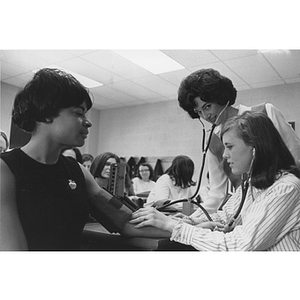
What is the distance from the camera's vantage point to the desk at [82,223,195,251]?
104 cm

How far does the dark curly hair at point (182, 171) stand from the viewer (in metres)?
1.30

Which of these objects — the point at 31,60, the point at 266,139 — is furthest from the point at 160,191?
the point at 31,60

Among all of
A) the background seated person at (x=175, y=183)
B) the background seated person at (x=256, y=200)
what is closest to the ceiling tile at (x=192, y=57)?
the background seated person at (x=256, y=200)

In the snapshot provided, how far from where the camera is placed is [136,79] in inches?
52.9

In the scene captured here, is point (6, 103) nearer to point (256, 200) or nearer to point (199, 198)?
point (199, 198)

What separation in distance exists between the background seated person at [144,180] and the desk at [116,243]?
0.28 meters

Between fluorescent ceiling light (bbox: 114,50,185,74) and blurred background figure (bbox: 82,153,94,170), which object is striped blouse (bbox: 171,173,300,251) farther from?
fluorescent ceiling light (bbox: 114,50,185,74)

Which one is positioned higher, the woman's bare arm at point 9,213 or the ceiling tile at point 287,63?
the ceiling tile at point 287,63

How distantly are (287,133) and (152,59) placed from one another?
574mm

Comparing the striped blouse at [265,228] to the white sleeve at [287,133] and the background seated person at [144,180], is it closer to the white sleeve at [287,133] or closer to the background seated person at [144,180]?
the white sleeve at [287,133]
